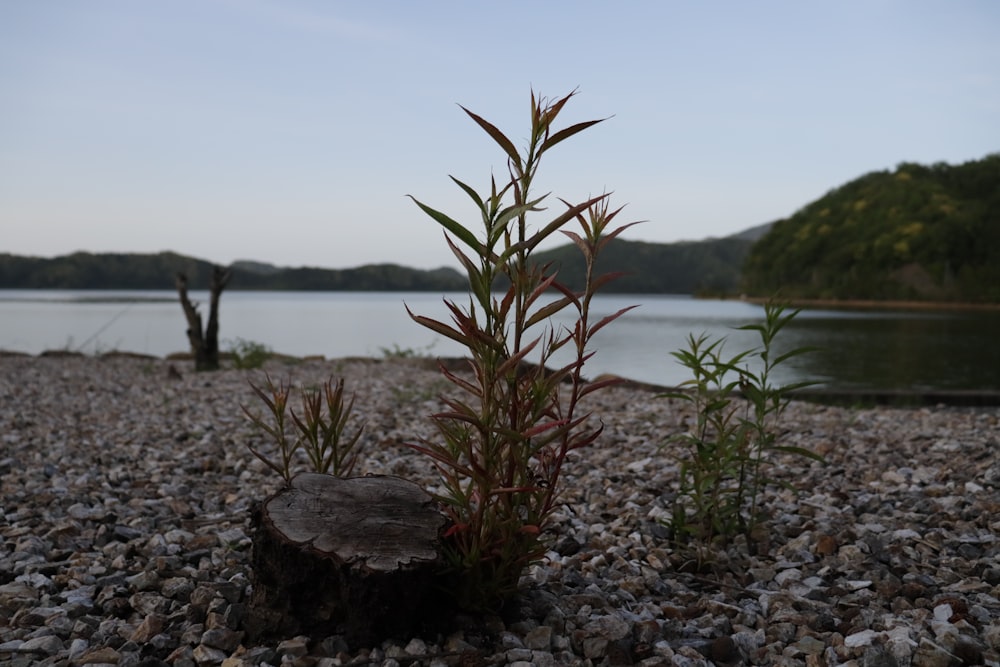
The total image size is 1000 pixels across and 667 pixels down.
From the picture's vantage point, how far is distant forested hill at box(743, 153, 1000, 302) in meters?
58.9

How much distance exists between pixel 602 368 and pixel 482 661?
14916 mm

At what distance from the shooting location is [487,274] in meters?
2.20

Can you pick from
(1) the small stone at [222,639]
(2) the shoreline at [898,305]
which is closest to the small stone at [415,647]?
(1) the small stone at [222,639]

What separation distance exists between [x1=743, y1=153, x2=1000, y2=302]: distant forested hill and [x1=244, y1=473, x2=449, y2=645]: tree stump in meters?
56.4

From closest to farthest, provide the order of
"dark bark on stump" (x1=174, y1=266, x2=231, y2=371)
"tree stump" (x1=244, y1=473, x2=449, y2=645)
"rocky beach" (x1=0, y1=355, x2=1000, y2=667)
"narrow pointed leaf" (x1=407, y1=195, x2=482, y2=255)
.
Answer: "narrow pointed leaf" (x1=407, y1=195, x2=482, y2=255) → "tree stump" (x1=244, y1=473, x2=449, y2=645) → "rocky beach" (x1=0, y1=355, x2=1000, y2=667) → "dark bark on stump" (x1=174, y1=266, x2=231, y2=371)

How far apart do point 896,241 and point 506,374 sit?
72.2 m

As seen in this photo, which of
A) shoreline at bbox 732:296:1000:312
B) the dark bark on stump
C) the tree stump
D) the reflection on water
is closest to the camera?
the tree stump

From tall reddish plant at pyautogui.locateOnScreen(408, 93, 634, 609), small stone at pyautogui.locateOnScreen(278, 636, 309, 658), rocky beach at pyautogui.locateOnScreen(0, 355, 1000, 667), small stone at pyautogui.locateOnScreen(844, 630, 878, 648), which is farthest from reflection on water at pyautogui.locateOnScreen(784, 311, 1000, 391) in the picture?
small stone at pyautogui.locateOnScreen(278, 636, 309, 658)

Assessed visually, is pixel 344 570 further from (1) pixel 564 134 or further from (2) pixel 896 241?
(2) pixel 896 241

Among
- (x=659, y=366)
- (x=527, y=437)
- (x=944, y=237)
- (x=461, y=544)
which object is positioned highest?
(x=944, y=237)

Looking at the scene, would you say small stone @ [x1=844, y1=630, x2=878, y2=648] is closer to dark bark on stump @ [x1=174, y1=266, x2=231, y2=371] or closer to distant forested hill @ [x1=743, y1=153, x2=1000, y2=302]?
dark bark on stump @ [x1=174, y1=266, x2=231, y2=371]

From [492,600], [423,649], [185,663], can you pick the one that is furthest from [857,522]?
[185,663]

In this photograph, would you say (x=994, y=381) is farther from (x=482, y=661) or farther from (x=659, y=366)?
(x=482, y=661)

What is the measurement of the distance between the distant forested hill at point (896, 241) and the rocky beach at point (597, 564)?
53.8m
